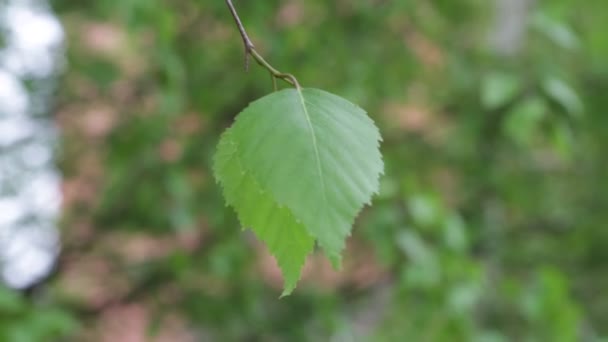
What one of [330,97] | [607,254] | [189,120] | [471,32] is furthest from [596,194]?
[330,97]

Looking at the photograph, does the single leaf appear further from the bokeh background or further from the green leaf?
the bokeh background

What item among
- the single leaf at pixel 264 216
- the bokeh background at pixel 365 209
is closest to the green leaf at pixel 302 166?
the single leaf at pixel 264 216

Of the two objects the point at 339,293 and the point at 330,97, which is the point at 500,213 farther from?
the point at 330,97

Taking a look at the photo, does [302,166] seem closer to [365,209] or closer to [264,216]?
[264,216]

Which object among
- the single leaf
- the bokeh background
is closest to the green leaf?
the single leaf

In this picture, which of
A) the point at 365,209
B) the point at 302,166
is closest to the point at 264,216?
the point at 302,166

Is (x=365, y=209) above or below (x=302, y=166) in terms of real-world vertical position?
below
